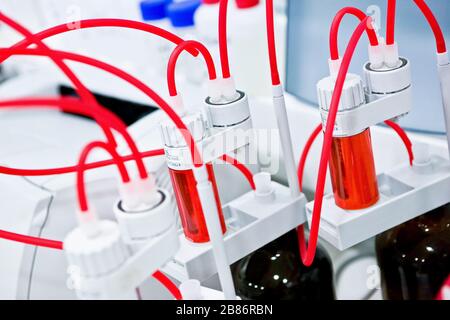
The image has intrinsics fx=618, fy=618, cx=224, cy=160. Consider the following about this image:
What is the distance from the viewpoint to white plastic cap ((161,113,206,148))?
53 centimetres

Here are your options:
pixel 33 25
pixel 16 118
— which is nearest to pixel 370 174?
pixel 16 118

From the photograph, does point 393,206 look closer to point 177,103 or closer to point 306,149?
point 306,149

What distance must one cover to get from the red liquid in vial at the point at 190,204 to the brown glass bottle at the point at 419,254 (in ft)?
0.69

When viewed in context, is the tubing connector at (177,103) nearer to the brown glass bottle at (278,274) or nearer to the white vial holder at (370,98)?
the white vial holder at (370,98)

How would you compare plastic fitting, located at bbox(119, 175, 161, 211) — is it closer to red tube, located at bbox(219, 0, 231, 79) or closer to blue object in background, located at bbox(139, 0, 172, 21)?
red tube, located at bbox(219, 0, 231, 79)

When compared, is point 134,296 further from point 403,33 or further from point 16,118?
point 16,118

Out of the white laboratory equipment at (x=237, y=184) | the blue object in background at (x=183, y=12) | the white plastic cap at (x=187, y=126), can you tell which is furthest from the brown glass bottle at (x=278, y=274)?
the blue object in background at (x=183, y=12)

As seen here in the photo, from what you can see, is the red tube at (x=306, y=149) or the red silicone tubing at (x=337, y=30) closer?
the red silicone tubing at (x=337, y=30)

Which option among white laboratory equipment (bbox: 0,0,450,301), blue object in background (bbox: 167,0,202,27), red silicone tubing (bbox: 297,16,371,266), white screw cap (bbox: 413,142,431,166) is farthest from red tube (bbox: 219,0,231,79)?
blue object in background (bbox: 167,0,202,27)

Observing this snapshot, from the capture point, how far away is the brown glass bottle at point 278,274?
685 mm

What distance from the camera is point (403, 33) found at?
0.72 m

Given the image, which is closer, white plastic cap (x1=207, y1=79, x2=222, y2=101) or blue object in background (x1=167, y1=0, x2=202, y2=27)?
white plastic cap (x1=207, y1=79, x2=222, y2=101)

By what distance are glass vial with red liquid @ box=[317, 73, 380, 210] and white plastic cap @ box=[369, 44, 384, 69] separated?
0.08 feet

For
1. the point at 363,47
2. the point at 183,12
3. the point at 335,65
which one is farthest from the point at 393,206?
the point at 183,12
